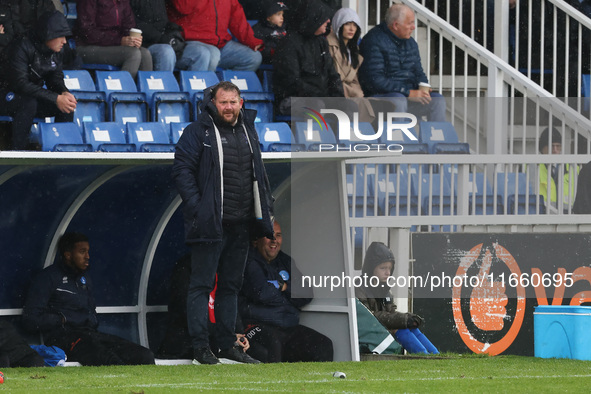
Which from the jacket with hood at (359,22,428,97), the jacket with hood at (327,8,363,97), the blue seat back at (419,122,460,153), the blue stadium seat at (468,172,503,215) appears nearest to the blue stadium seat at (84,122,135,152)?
the jacket with hood at (327,8,363,97)

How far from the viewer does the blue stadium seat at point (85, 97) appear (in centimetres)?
1148

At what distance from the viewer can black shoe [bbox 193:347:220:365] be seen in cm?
837

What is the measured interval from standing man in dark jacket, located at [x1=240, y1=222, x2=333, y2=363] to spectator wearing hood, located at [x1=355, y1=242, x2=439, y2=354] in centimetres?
81

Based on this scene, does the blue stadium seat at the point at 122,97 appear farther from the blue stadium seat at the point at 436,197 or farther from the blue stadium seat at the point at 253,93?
the blue stadium seat at the point at 436,197

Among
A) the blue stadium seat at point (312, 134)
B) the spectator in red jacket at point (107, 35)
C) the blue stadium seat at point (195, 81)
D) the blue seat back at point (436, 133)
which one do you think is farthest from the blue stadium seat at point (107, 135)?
the blue seat back at point (436, 133)

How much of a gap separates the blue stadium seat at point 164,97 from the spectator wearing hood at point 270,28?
4.96 feet

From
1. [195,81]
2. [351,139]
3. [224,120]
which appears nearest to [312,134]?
[351,139]

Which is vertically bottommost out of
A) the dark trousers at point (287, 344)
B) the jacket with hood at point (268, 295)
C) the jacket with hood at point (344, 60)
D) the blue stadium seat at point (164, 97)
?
the dark trousers at point (287, 344)

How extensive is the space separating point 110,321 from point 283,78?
3.85 metres

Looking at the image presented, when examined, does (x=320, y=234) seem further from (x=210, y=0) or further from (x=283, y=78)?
→ (x=210, y=0)

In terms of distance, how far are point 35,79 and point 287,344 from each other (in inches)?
129

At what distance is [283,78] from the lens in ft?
41.7

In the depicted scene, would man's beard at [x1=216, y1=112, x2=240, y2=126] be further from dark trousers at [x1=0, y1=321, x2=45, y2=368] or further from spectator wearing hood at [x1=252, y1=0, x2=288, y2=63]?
spectator wearing hood at [x1=252, y1=0, x2=288, y2=63]

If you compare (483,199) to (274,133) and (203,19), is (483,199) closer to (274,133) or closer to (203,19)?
(274,133)
